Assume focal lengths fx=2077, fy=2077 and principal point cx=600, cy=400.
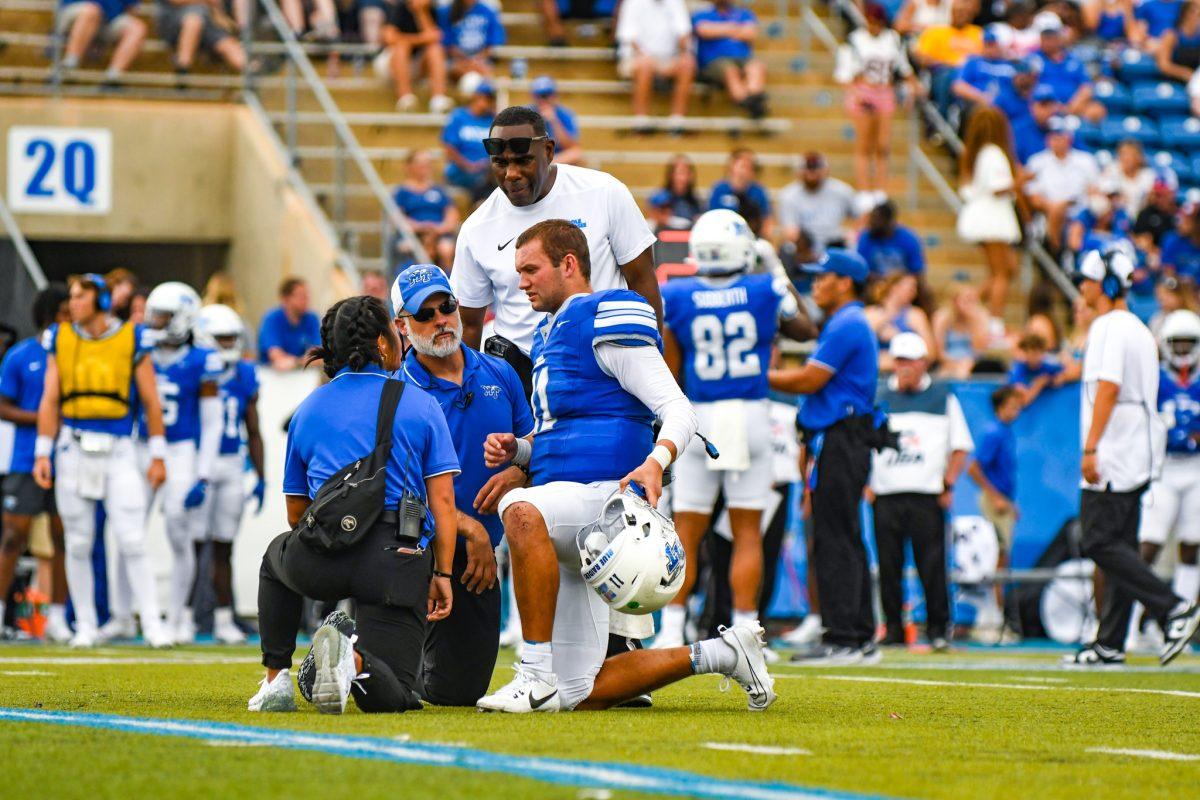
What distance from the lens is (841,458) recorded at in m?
10.5

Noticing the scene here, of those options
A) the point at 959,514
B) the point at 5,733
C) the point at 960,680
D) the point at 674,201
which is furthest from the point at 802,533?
the point at 5,733

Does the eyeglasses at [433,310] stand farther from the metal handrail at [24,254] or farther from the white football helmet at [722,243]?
the metal handrail at [24,254]

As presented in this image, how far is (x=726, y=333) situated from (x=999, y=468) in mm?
4588

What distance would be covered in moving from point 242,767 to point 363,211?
37.7ft

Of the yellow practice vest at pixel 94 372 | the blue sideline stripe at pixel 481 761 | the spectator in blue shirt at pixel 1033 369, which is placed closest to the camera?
the blue sideline stripe at pixel 481 761

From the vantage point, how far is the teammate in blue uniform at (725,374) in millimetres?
10484

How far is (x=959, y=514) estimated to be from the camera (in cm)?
1470

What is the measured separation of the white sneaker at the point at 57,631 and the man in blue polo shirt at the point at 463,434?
6046mm

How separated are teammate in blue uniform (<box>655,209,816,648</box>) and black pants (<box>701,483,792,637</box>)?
0.43 metres

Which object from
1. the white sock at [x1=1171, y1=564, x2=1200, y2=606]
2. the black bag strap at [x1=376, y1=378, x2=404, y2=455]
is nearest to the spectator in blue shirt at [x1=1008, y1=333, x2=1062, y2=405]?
the white sock at [x1=1171, y1=564, x2=1200, y2=606]

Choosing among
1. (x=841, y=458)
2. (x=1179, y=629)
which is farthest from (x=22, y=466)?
(x=1179, y=629)

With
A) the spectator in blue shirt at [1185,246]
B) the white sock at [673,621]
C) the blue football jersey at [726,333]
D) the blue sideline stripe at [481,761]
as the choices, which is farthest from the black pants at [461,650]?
the spectator in blue shirt at [1185,246]

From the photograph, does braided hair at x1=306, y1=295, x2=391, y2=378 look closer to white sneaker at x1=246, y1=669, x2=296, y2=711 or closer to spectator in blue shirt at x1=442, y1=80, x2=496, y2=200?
white sneaker at x1=246, y1=669, x2=296, y2=711

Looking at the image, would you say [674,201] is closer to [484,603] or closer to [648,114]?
[648,114]
